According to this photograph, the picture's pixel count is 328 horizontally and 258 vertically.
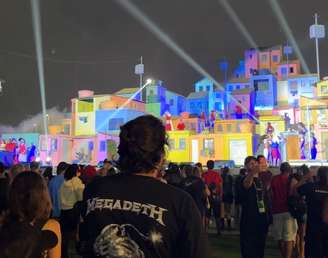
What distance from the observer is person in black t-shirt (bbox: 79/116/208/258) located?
189 cm

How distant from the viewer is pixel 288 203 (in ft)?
25.8

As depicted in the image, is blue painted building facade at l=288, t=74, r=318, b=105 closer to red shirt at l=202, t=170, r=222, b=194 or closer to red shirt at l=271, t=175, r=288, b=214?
red shirt at l=202, t=170, r=222, b=194

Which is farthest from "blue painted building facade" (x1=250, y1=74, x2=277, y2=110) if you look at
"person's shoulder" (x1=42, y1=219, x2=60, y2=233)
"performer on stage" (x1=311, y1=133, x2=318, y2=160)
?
"person's shoulder" (x1=42, y1=219, x2=60, y2=233)

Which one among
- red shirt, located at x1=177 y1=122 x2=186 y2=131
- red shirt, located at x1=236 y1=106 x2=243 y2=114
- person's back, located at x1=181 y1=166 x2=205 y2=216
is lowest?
person's back, located at x1=181 y1=166 x2=205 y2=216

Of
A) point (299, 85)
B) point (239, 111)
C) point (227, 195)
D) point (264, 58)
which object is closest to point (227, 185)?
point (227, 195)

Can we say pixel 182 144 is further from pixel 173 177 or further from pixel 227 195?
pixel 173 177

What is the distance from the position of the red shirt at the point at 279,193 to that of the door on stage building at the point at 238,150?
36688 millimetres

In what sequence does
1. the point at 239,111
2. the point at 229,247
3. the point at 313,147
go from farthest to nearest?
the point at 239,111, the point at 313,147, the point at 229,247

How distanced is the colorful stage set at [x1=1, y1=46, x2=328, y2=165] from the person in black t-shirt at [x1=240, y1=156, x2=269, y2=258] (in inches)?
1146

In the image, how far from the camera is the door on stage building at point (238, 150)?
44656 millimetres

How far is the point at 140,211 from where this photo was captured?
1.93 m

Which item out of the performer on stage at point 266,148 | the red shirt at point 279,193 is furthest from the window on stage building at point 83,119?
the red shirt at point 279,193

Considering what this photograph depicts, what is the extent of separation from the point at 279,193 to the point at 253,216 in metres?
1.90

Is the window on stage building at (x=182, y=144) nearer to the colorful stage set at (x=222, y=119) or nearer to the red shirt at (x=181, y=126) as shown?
the colorful stage set at (x=222, y=119)
